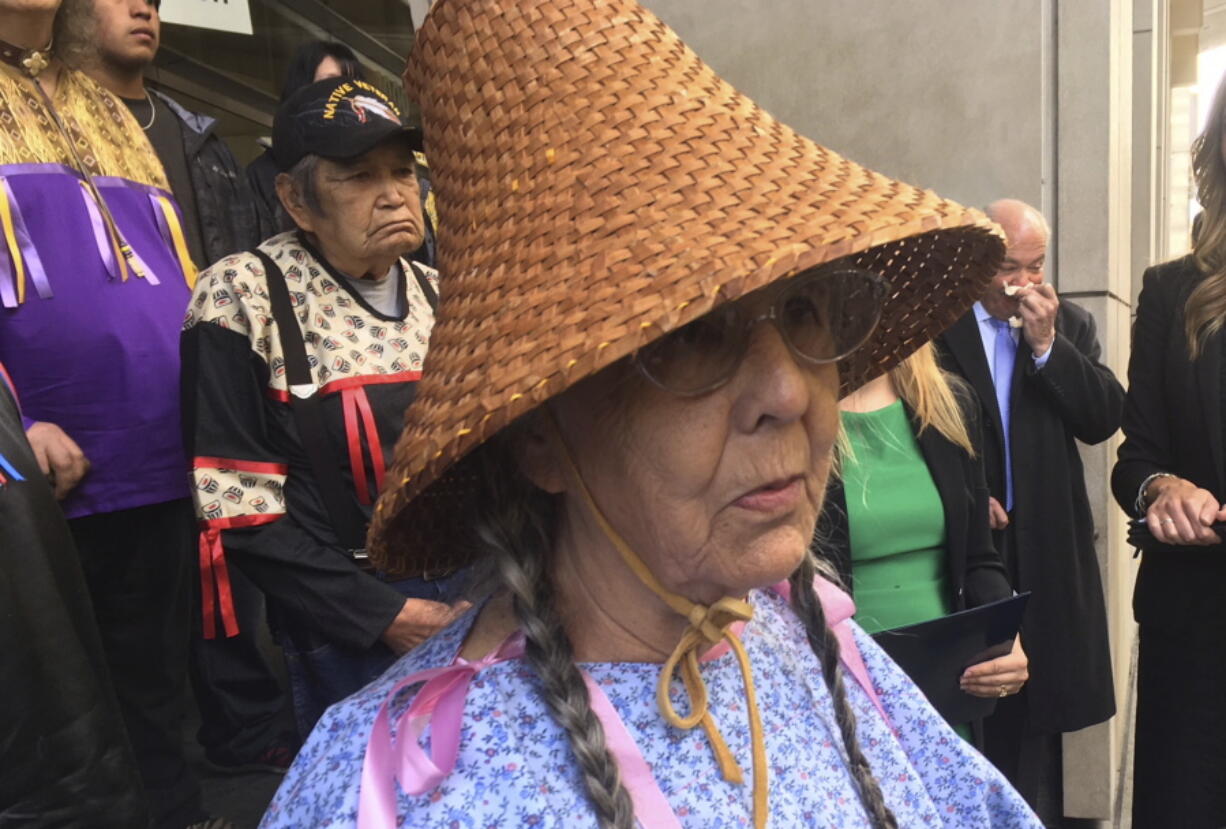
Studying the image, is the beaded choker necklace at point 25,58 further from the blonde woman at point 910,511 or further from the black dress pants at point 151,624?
the blonde woman at point 910,511

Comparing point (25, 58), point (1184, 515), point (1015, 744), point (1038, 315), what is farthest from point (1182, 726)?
point (25, 58)

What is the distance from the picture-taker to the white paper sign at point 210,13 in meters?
3.68

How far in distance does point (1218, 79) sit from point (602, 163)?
2.45 meters

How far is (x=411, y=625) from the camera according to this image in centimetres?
217

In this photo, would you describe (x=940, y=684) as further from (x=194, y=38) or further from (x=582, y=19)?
(x=194, y=38)

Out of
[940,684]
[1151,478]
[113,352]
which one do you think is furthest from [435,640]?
[1151,478]

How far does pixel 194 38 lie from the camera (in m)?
5.66

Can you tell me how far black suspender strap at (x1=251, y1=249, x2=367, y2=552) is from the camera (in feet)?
7.09

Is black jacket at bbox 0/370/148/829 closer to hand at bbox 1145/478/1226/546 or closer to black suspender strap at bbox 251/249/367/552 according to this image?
black suspender strap at bbox 251/249/367/552

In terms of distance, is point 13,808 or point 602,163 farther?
point 13,808

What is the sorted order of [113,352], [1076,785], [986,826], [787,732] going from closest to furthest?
[787,732], [986,826], [113,352], [1076,785]

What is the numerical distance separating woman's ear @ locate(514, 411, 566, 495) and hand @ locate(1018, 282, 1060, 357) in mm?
2427

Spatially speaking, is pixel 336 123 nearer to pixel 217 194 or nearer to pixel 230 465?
pixel 230 465

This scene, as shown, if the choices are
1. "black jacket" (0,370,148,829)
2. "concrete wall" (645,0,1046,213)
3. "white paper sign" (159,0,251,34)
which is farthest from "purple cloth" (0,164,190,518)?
"concrete wall" (645,0,1046,213)
